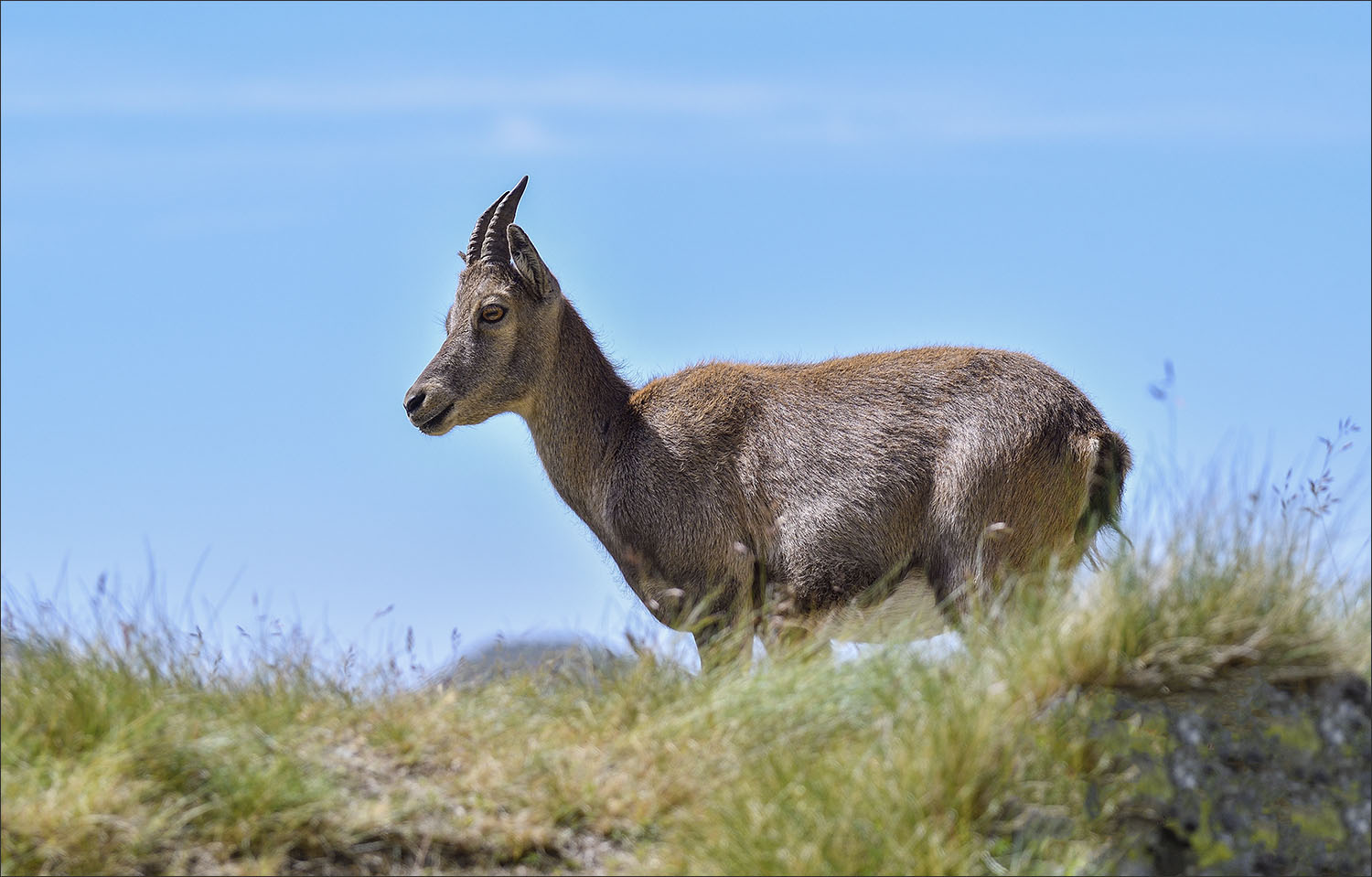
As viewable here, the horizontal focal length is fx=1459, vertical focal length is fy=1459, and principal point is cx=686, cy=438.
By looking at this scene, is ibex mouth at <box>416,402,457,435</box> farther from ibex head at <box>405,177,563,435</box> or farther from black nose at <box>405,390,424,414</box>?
black nose at <box>405,390,424,414</box>

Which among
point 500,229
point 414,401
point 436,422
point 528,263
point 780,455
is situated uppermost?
point 500,229

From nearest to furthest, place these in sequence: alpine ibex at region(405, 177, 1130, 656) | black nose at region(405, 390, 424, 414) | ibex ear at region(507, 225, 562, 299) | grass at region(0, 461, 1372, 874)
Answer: grass at region(0, 461, 1372, 874)
alpine ibex at region(405, 177, 1130, 656)
black nose at region(405, 390, 424, 414)
ibex ear at region(507, 225, 562, 299)

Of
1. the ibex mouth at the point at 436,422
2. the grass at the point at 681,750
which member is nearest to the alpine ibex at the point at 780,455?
Answer: the ibex mouth at the point at 436,422

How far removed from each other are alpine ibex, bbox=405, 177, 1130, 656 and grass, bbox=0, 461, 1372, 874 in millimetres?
1304

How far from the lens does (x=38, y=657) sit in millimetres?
6730

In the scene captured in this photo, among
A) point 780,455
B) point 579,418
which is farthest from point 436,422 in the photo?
point 780,455

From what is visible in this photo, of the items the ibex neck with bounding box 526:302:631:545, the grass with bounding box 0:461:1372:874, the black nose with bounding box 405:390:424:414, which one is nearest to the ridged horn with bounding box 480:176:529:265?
the ibex neck with bounding box 526:302:631:545

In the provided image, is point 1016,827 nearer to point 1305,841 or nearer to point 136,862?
point 1305,841

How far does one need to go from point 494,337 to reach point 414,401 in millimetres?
691

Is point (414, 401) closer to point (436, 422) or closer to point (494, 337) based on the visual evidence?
point (436, 422)

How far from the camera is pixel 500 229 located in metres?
10.1

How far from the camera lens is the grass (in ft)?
19.1

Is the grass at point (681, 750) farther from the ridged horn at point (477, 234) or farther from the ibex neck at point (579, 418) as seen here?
the ridged horn at point (477, 234)

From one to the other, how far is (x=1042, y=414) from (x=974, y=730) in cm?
324
